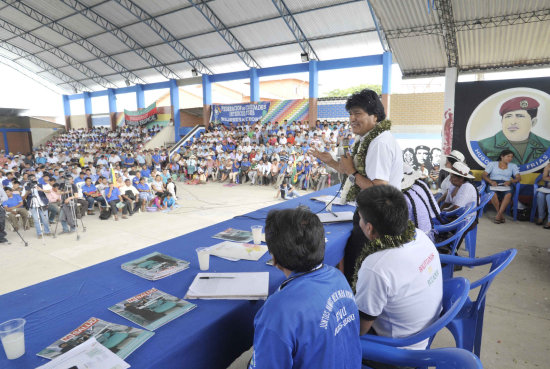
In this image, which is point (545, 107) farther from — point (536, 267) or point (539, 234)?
point (536, 267)

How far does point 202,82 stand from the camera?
17.7 m

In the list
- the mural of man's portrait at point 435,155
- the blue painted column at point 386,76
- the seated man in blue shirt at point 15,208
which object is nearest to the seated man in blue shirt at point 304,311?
the seated man in blue shirt at point 15,208

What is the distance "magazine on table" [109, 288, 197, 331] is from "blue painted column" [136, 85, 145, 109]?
22.6m

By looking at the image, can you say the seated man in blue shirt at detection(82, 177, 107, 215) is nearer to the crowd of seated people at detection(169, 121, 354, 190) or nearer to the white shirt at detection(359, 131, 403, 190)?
the crowd of seated people at detection(169, 121, 354, 190)

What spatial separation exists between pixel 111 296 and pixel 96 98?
28.0 meters

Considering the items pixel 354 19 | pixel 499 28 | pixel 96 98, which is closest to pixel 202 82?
pixel 354 19

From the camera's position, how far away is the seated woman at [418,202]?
232 cm

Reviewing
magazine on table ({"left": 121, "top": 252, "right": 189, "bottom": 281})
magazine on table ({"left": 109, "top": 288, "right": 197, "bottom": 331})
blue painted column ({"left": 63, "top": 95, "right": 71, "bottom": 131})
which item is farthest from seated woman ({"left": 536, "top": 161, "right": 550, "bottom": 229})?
blue painted column ({"left": 63, "top": 95, "right": 71, "bottom": 131})

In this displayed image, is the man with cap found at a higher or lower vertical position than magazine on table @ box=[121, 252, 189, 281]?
higher

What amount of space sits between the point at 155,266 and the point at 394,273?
113 cm

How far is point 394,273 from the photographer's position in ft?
3.93

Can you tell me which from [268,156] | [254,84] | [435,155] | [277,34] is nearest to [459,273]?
[435,155]

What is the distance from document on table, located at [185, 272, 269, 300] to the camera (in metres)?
1.29

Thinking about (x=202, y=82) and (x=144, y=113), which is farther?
(x=144, y=113)
